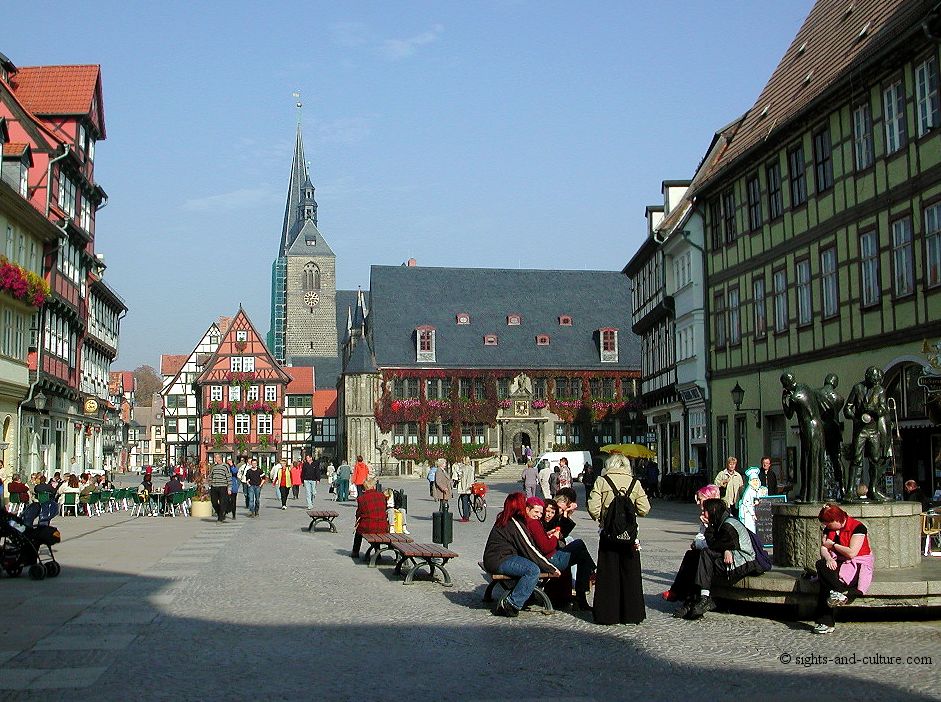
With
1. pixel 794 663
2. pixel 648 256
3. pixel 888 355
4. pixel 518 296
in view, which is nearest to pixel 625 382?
pixel 518 296

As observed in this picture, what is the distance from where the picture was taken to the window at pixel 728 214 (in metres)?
34.5

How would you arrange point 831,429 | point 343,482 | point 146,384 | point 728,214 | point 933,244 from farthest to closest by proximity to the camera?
point 146,384 < point 343,482 < point 728,214 < point 933,244 < point 831,429

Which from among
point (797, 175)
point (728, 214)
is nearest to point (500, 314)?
point (728, 214)

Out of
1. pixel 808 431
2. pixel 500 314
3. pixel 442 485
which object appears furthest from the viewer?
pixel 500 314

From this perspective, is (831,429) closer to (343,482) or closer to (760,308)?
(760,308)

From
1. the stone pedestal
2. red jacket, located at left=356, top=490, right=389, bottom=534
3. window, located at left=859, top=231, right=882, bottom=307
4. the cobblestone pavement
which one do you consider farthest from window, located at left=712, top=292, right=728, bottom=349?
the stone pedestal

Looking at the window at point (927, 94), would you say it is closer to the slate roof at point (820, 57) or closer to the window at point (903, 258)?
the slate roof at point (820, 57)

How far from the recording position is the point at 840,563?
11.0m

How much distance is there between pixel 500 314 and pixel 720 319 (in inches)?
1979

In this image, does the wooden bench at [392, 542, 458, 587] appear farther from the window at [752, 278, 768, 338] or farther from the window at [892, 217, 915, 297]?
the window at [752, 278, 768, 338]

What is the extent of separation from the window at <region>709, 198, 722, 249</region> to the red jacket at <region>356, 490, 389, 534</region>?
20314mm

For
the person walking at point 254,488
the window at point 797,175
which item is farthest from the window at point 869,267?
the person walking at point 254,488

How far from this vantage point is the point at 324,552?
2081 cm

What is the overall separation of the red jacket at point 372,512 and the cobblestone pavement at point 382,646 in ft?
5.76
